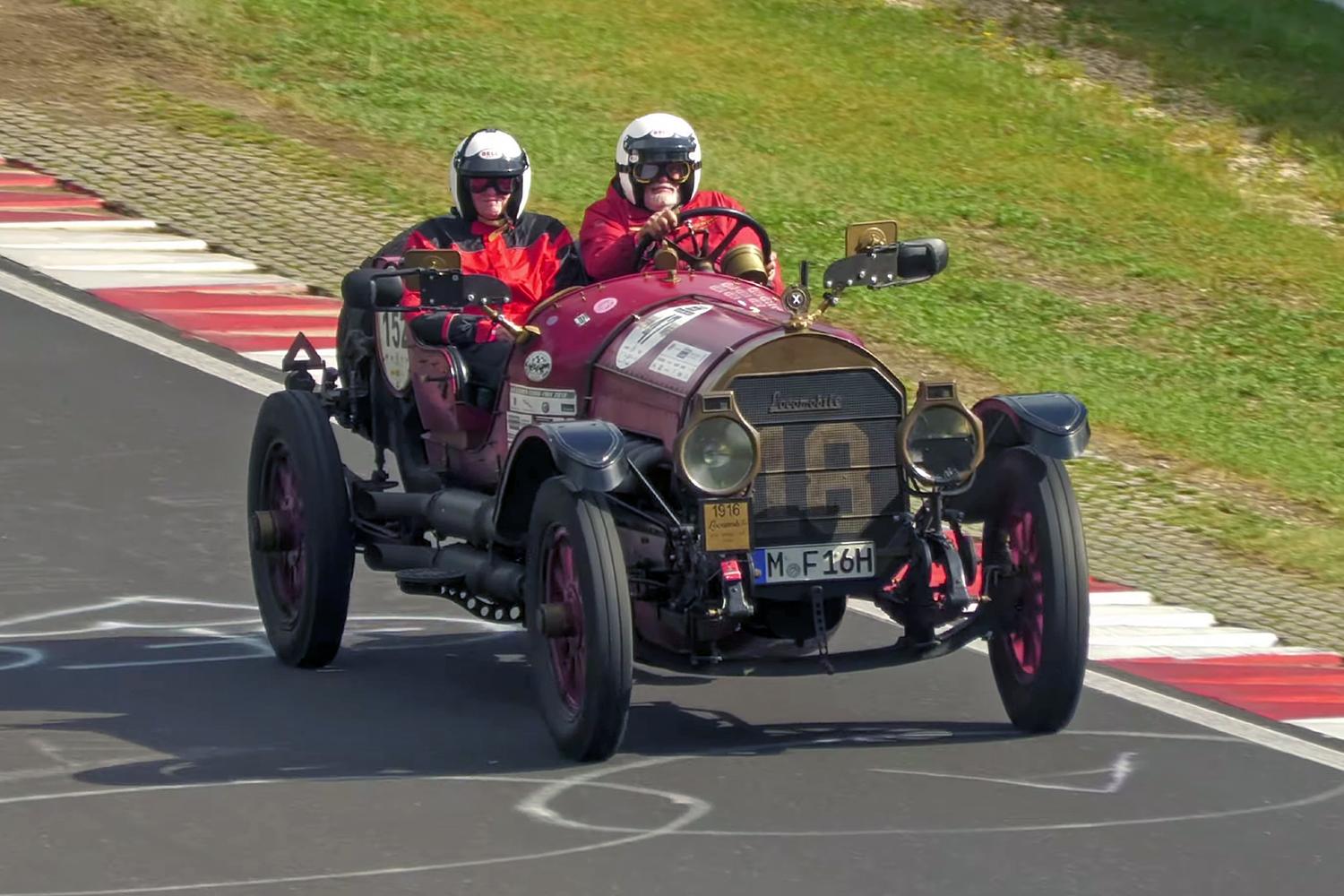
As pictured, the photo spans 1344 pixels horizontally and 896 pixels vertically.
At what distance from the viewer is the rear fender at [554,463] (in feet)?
23.4

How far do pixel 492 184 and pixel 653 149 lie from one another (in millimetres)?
641

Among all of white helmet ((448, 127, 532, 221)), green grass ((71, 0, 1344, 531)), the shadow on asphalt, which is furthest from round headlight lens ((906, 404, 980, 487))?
green grass ((71, 0, 1344, 531))

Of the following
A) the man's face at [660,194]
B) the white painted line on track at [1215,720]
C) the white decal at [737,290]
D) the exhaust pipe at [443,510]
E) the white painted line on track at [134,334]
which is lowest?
the white painted line on track at [1215,720]

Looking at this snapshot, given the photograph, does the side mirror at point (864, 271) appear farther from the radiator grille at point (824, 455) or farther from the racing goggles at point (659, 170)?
the racing goggles at point (659, 170)

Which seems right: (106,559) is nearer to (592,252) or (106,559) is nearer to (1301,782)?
(592,252)

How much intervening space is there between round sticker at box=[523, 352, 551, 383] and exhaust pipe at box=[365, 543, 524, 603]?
1.98ft

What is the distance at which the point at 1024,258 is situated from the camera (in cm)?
1884

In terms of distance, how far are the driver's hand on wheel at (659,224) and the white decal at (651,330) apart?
1.88 feet

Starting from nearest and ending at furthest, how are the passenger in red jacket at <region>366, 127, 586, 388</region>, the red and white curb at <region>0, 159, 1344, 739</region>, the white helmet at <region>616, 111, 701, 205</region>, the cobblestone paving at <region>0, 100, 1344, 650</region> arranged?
the white helmet at <region>616, 111, 701, 205</region>
the passenger in red jacket at <region>366, 127, 586, 388</region>
the red and white curb at <region>0, 159, 1344, 739</region>
the cobblestone paving at <region>0, 100, 1344, 650</region>

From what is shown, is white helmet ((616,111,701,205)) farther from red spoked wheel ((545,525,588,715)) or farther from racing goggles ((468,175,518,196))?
red spoked wheel ((545,525,588,715))

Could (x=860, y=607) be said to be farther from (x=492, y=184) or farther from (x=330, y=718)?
(x=330, y=718)

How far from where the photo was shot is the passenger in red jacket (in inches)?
352

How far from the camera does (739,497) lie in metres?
7.27

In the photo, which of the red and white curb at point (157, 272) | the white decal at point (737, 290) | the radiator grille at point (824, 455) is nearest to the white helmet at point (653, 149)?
the white decal at point (737, 290)
